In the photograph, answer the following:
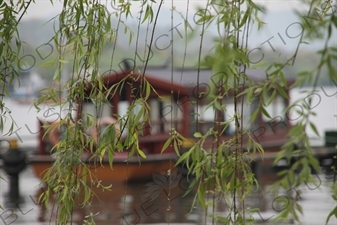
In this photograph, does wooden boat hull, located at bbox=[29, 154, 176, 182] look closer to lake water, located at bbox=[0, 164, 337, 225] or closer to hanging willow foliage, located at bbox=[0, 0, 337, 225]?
lake water, located at bbox=[0, 164, 337, 225]

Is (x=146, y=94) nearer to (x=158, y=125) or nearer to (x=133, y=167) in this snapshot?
(x=133, y=167)

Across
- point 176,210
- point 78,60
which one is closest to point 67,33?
point 78,60

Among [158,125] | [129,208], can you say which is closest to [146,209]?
[129,208]

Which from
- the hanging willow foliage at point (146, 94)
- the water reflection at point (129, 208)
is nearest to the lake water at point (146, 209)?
the water reflection at point (129, 208)

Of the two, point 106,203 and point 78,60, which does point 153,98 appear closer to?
point 106,203

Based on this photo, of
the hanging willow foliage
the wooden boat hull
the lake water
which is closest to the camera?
the hanging willow foliage

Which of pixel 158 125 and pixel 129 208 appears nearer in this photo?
pixel 129 208

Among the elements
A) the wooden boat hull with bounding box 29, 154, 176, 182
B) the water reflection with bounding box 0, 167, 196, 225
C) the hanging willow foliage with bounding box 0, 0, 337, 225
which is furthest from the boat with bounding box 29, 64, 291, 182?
the hanging willow foliage with bounding box 0, 0, 337, 225

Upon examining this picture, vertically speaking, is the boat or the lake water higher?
the boat

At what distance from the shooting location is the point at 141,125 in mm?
1933

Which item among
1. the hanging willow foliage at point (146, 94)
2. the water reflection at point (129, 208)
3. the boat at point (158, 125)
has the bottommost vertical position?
the water reflection at point (129, 208)

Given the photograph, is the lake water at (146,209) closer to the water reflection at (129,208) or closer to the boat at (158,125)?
the water reflection at (129,208)

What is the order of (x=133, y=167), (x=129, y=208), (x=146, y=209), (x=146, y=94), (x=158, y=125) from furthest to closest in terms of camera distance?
1. (x=158, y=125)
2. (x=133, y=167)
3. (x=129, y=208)
4. (x=146, y=209)
5. (x=146, y=94)

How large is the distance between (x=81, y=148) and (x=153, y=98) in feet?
25.9
